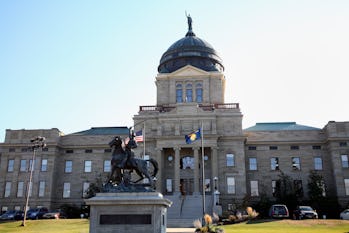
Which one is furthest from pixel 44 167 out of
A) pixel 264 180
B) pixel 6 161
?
pixel 264 180

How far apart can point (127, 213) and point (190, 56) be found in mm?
53126

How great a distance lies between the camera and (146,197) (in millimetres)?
17844

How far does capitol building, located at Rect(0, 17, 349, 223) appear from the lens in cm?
5428

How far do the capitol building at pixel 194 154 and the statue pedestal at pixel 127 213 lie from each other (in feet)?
103

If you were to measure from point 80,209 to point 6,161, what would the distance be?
53.9 ft

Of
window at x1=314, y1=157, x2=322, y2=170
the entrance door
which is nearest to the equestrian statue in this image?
the entrance door

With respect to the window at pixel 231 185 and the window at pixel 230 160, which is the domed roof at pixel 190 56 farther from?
the window at pixel 231 185

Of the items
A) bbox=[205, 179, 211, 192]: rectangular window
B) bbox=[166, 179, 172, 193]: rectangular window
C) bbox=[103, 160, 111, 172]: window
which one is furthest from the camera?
bbox=[103, 160, 111, 172]: window

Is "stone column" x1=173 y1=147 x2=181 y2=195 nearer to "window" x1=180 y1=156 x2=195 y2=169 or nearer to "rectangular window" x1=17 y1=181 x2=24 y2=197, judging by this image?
"window" x1=180 y1=156 x2=195 y2=169

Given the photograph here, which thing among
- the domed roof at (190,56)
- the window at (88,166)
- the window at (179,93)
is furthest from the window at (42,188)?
the domed roof at (190,56)

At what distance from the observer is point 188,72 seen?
6550 cm

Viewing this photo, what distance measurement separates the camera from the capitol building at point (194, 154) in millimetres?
A: 54281

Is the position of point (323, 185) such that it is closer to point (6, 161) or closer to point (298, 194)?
point (298, 194)

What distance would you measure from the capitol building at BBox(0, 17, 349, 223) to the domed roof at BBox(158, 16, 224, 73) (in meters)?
2.62
